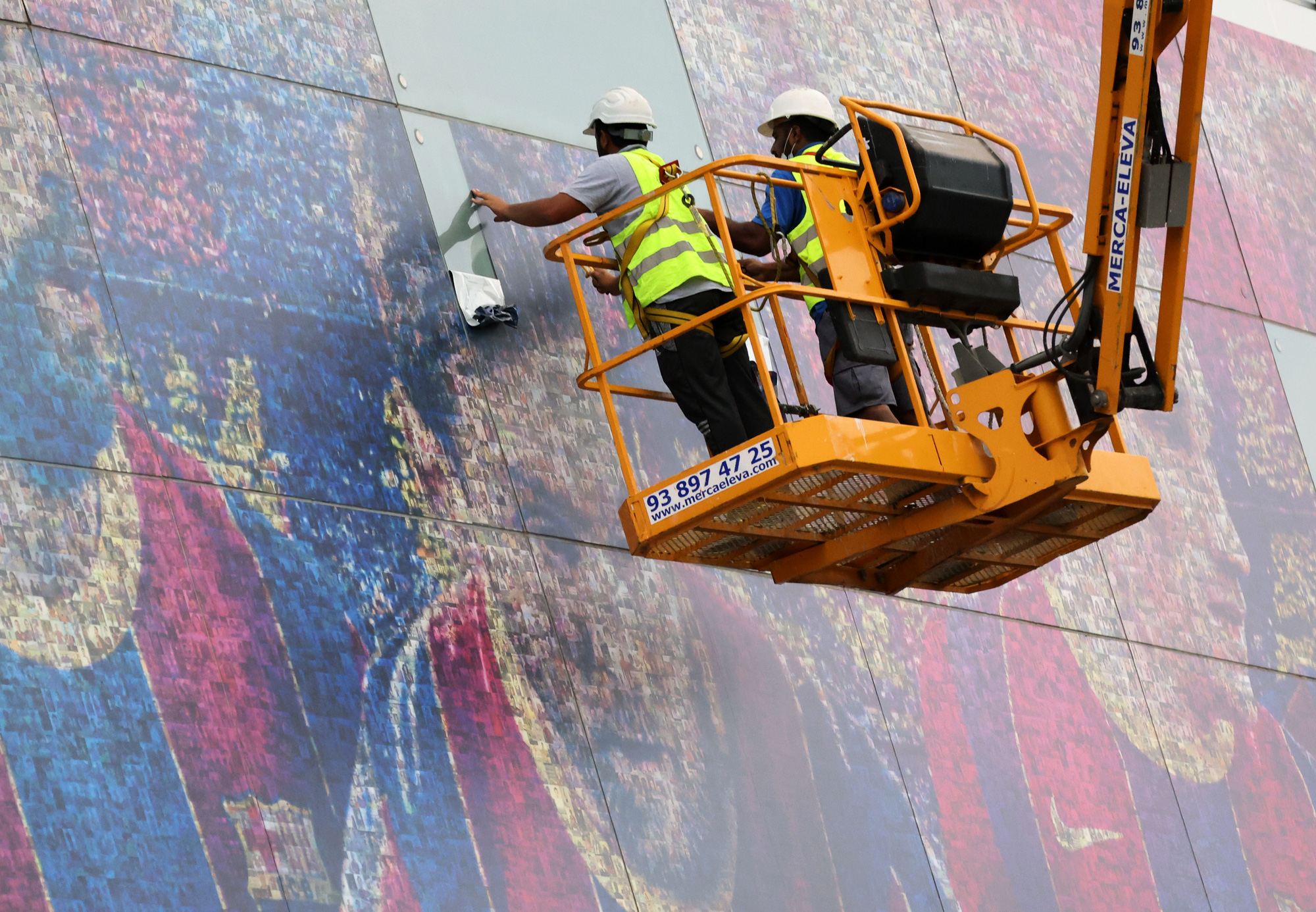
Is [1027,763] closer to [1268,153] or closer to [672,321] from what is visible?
[672,321]

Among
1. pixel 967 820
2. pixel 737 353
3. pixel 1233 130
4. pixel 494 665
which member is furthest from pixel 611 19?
pixel 1233 130

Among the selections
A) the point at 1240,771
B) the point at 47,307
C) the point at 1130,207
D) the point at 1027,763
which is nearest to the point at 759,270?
the point at 1130,207

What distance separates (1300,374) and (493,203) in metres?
7.26

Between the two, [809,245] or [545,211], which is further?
[545,211]

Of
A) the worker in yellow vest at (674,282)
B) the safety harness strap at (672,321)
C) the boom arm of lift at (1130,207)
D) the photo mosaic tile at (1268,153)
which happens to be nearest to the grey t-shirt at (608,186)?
the worker in yellow vest at (674,282)

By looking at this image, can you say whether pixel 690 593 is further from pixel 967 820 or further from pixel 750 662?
pixel 967 820

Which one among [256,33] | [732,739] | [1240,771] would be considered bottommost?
[1240,771]

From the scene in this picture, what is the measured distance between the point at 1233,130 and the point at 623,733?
8367 mm

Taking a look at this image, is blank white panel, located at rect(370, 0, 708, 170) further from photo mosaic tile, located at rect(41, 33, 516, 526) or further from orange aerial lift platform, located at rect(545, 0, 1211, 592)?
orange aerial lift platform, located at rect(545, 0, 1211, 592)

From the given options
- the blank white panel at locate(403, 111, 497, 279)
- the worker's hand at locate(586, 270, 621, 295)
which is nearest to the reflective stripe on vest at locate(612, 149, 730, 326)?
the worker's hand at locate(586, 270, 621, 295)

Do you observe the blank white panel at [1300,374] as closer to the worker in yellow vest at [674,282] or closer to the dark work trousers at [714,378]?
the worker in yellow vest at [674,282]

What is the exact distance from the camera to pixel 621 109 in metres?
8.07

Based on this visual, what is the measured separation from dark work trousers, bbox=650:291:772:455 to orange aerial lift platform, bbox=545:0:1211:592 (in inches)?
6.4

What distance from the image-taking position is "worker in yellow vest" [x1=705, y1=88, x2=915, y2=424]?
304 inches
